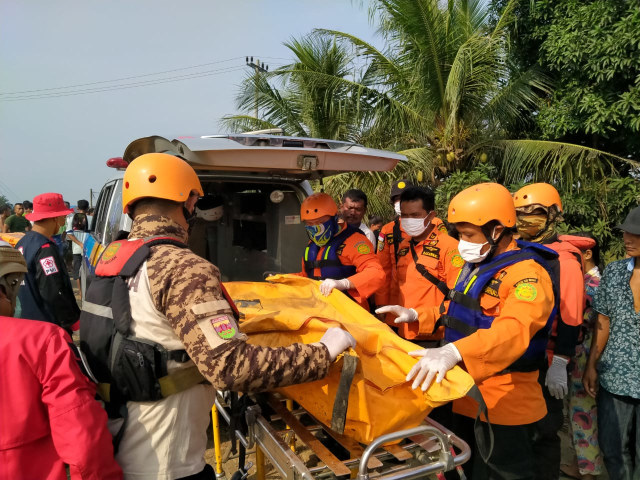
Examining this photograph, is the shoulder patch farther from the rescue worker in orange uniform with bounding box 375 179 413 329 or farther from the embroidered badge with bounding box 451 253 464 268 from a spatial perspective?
the rescue worker in orange uniform with bounding box 375 179 413 329

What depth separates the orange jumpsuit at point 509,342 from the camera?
1.96 metres

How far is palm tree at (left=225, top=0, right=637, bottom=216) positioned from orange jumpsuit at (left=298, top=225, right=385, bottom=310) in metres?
6.24

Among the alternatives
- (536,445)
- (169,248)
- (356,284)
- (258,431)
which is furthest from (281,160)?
(536,445)

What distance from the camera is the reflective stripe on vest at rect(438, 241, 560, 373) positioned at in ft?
7.57

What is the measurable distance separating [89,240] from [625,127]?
8807mm

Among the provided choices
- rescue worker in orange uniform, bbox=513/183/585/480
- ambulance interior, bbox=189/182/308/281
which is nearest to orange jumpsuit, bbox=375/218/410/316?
ambulance interior, bbox=189/182/308/281

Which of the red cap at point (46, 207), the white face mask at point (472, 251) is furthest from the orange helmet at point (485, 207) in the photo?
the red cap at point (46, 207)

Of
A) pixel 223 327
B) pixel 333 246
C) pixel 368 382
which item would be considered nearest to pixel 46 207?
pixel 333 246

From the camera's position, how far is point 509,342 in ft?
6.48

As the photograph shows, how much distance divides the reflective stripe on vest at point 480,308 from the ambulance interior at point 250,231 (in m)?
2.25

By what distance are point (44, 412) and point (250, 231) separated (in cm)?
357

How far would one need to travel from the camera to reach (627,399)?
298cm

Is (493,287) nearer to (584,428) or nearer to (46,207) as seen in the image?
(584,428)

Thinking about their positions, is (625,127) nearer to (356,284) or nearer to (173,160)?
(356,284)
